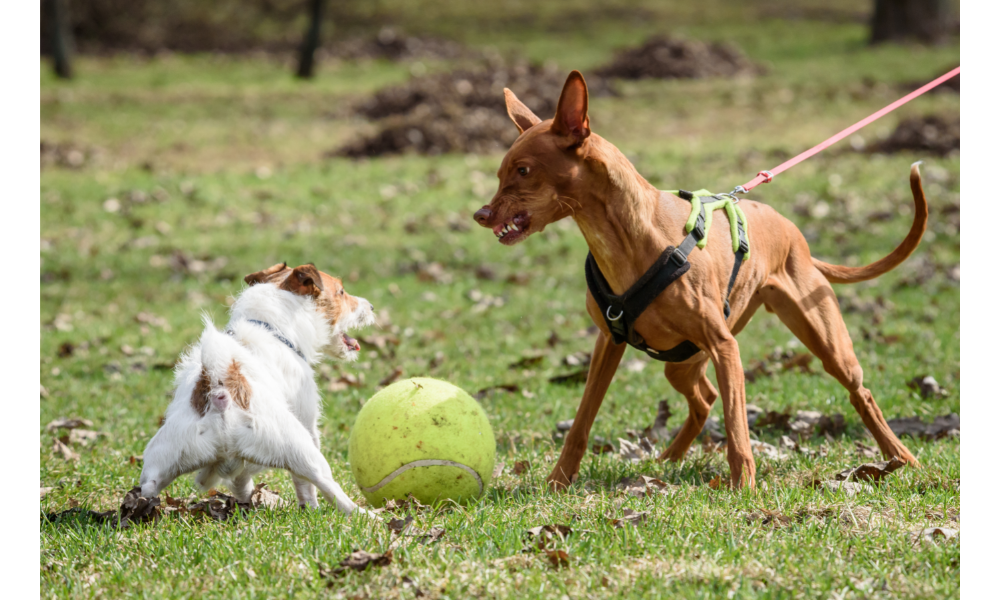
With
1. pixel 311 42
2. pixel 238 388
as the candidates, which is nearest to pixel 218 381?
pixel 238 388

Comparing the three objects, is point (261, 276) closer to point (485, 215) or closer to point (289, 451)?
point (289, 451)

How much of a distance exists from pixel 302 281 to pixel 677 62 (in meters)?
19.1

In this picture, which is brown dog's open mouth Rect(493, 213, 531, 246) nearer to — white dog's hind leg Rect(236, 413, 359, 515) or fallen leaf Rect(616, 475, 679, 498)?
white dog's hind leg Rect(236, 413, 359, 515)

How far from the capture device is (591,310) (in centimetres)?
445

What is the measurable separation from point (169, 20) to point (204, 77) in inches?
437

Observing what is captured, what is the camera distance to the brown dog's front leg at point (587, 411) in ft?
14.8

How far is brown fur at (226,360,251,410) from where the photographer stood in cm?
383

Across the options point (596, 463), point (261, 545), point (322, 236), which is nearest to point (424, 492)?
point (261, 545)

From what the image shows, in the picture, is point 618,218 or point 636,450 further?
point 636,450

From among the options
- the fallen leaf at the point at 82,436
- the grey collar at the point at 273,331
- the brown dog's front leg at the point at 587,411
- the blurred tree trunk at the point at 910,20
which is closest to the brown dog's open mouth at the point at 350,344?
the grey collar at the point at 273,331

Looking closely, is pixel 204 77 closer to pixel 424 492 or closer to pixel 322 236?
pixel 322 236

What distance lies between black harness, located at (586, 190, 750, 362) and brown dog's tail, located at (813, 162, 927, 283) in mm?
968

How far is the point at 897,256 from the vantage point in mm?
4949

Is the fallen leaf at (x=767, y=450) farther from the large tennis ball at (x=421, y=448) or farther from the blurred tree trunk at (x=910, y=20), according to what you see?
the blurred tree trunk at (x=910, y=20)
